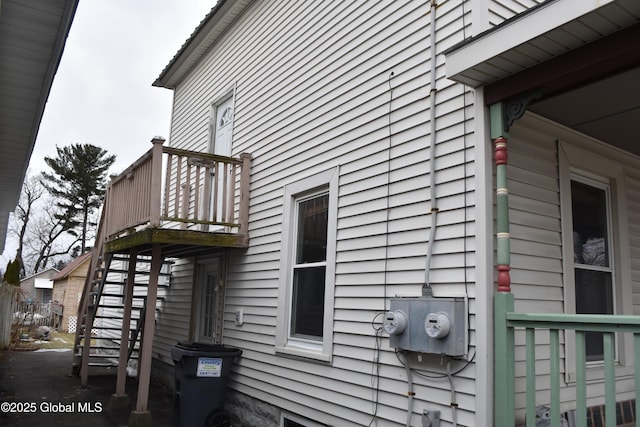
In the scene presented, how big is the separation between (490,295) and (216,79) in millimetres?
7021

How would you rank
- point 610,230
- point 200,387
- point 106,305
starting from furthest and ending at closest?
point 106,305
point 200,387
point 610,230

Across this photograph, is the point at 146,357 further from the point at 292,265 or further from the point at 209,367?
the point at 292,265

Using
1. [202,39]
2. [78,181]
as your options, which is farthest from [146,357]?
[78,181]

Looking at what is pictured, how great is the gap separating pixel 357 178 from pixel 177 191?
261 centimetres

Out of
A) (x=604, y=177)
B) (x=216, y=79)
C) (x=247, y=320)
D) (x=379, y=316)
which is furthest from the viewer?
(x=216, y=79)

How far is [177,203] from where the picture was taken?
241 inches

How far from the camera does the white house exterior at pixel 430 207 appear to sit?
3338 mm

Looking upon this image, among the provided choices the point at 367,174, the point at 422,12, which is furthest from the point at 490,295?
the point at 422,12

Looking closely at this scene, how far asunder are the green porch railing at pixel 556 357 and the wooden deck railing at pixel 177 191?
156 inches

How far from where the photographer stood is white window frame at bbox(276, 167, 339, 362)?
16.4ft

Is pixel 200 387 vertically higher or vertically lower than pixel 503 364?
lower

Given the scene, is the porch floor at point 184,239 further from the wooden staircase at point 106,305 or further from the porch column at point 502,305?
the porch column at point 502,305

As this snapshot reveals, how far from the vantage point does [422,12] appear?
439 centimetres

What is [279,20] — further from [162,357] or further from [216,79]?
[162,357]
